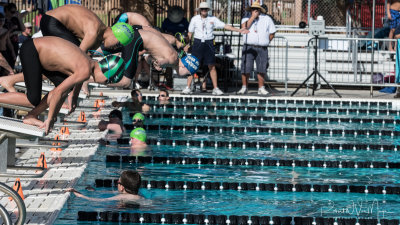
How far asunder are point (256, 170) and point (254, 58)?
624 centimetres

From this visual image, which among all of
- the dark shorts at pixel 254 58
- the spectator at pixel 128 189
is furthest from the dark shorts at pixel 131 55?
the dark shorts at pixel 254 58

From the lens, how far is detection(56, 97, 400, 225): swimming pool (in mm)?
5805

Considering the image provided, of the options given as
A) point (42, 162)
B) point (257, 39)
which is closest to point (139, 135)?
point (42, 162)

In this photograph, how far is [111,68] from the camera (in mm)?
6363

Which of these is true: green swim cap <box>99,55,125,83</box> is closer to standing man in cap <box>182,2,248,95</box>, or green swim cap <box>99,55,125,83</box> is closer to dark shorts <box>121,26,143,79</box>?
dark shorts <box>121,26,143,79</box>

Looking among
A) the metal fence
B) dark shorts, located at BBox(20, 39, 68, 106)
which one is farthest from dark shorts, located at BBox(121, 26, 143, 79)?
the metal fence

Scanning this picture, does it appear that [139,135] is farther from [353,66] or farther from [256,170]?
[353,66]

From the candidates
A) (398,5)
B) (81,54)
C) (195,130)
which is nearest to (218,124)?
(195,130)

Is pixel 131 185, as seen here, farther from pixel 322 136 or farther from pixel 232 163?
pixel 322 136

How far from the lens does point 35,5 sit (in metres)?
14.0

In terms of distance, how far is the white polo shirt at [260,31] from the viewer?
44.6 ft

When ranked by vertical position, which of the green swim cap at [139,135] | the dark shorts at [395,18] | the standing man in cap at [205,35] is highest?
the dark shorts at [395,18]

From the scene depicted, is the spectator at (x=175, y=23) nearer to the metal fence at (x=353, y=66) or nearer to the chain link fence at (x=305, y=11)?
the metal fence at (x=353, y=66)
